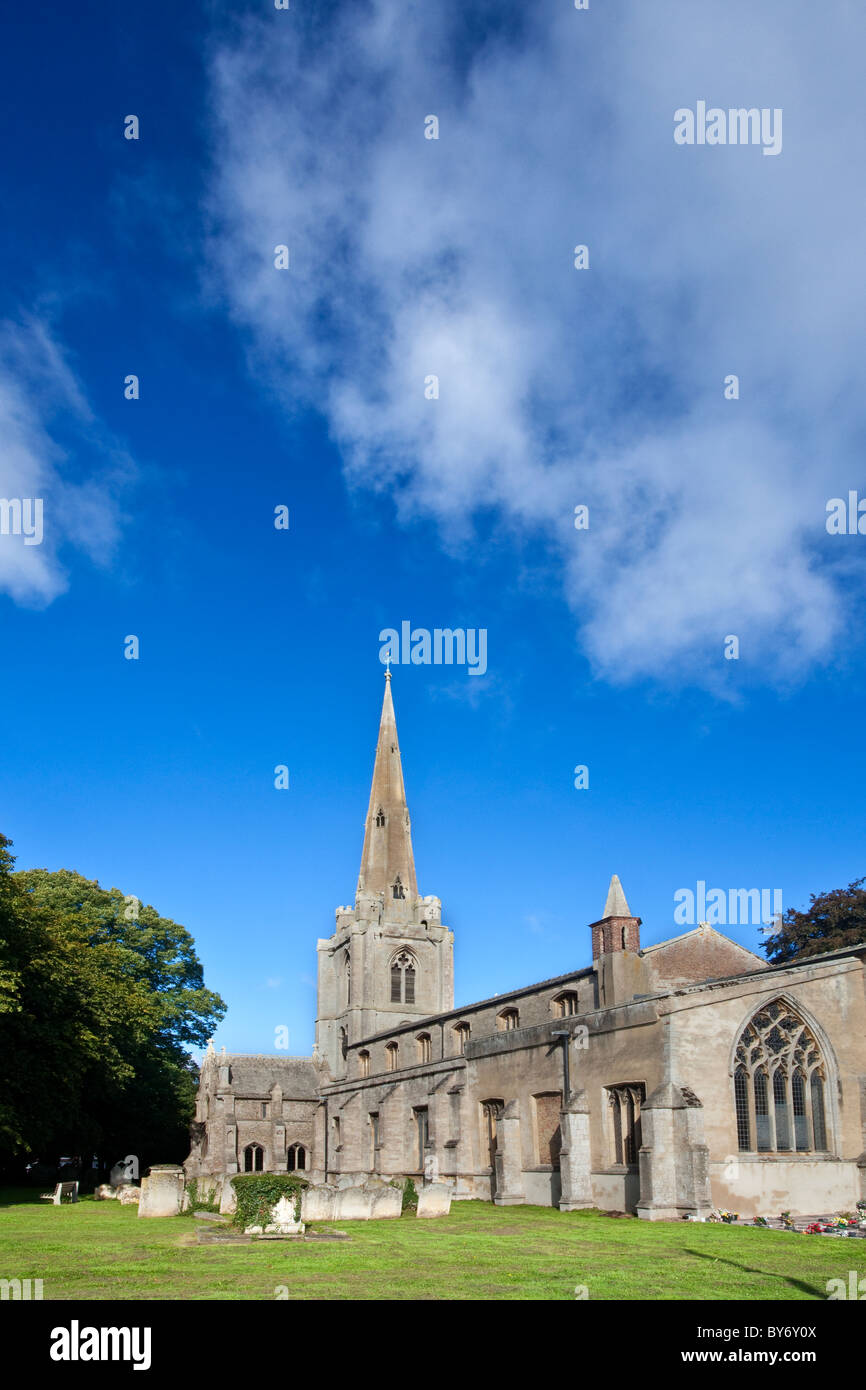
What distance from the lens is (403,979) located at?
71500 mm

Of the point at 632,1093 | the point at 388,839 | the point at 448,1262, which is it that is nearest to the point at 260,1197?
the point at 448,1262

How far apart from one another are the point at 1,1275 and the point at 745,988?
2028cm

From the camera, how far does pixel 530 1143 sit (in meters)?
34.9

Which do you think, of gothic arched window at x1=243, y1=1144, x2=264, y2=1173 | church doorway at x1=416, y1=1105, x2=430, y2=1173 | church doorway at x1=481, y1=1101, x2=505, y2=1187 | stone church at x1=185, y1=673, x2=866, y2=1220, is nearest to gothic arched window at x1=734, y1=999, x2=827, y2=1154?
stone church at x1=185, y1=673, x2=866, y2=1220

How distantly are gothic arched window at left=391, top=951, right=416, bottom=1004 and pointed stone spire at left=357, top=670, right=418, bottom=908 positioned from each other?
4.16 meters

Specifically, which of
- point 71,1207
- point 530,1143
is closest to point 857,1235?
point 530,1143

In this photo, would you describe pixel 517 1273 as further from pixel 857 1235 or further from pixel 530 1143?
pixel 530 1143

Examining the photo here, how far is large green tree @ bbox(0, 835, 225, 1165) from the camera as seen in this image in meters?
34.2

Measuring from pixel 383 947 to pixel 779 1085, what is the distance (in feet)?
146

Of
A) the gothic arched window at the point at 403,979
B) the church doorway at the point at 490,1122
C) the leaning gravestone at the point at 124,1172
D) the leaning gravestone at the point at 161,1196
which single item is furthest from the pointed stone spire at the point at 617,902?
the gothic arched window at the point at 403,979

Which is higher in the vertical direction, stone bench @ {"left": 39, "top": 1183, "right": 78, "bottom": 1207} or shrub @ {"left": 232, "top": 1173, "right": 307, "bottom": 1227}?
shrub @ {"left": 232, "top": 1173, "right": 307, "bottom": 1227}

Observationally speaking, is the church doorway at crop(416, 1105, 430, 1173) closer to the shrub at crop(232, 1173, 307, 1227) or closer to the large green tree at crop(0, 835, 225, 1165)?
the large green tree at crop(0, 835, 225, 1165)

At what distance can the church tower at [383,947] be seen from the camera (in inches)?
2756

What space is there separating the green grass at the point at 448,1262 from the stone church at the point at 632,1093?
3560mm
